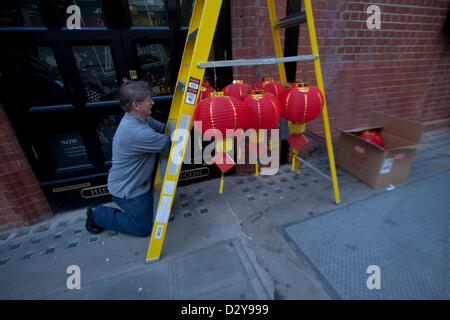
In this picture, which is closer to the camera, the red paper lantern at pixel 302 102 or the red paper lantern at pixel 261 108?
the red paper lantern at pixel 261 108

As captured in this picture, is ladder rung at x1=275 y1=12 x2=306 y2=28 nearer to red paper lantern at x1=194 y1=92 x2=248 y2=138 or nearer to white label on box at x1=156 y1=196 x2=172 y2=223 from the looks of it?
red paper lantern at x1=194 y1=92 x2=248 y2=138

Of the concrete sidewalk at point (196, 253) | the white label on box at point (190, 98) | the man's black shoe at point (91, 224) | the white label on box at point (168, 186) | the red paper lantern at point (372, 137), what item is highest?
the white label on box at point (190, 98)

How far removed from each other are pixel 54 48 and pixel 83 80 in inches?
12.9

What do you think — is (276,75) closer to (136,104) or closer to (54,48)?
(136,104)

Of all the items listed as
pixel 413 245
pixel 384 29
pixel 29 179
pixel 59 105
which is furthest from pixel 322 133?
pixel 29 179

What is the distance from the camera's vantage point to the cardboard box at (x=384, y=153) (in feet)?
7.93

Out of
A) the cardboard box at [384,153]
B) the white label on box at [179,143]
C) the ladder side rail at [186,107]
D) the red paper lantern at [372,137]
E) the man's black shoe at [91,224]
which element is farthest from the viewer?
the red paper lantern at [372,137]

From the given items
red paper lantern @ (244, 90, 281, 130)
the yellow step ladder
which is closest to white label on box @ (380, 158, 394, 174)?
the yellow step ladder

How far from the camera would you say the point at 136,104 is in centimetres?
164

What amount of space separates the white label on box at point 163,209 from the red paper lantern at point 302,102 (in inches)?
47.7

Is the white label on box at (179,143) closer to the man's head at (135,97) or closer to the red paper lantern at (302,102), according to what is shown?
the man's head at (135,97)

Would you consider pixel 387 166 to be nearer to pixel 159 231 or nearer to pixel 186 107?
pixel 186 107

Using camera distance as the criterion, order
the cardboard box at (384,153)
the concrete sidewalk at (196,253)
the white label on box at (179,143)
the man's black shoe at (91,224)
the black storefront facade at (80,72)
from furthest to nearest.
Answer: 1. the cardboard box at (384,153)
2. the man's black shoe at (91,224)
3. the black storefront facade at (80,72)
4. the concrete sidewalk at (196,253)
5. the white label on box at (179,143)

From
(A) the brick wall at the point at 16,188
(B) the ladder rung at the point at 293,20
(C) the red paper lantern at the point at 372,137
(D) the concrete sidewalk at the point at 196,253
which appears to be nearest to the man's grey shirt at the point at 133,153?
(D) the concrete sidewalk at the point at 196,253
